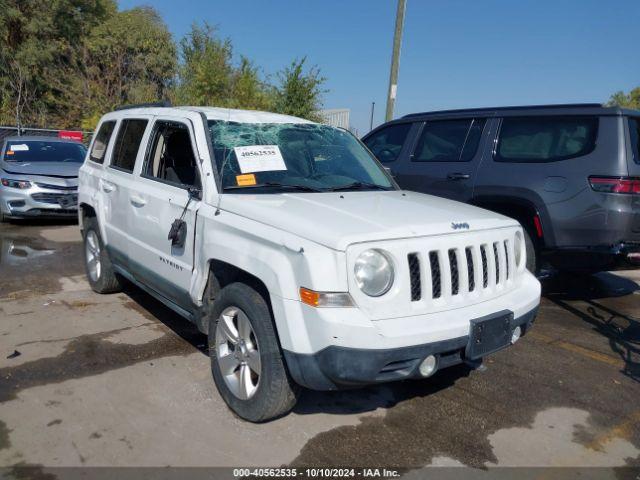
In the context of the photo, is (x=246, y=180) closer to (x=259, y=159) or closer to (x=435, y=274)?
(x=259, y=159)

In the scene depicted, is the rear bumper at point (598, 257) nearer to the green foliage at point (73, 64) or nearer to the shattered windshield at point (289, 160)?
the shattered windshield at point (289, 160)

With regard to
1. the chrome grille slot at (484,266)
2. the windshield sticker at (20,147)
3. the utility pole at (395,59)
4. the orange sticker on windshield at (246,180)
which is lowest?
the windshield sticker at (20,147)

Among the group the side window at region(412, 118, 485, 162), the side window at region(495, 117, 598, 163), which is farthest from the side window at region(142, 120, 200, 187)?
the side window at region(495, 117, 598, 163)

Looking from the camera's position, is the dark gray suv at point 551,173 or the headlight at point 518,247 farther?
the dark gray suv at point 551,173

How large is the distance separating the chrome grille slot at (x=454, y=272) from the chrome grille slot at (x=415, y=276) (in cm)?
24

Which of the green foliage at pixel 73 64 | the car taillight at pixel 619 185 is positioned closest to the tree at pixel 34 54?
the green foliage at pixel 73 64

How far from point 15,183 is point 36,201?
0.45m

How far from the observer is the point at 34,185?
9227mm

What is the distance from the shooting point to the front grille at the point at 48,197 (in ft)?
30.2

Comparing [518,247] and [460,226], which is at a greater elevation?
[460,226]

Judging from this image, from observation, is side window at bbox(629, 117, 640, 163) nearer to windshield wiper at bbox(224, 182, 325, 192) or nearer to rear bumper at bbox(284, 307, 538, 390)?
windshield wiper at bbox(224, 182, 325, 192)

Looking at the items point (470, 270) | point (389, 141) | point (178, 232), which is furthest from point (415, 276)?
point (389, 141)

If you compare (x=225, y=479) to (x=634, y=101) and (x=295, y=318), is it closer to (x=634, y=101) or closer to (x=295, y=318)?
(x=295, y=318)

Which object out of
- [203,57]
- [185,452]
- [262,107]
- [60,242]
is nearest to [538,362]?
[185,452]
